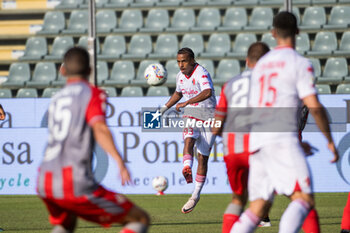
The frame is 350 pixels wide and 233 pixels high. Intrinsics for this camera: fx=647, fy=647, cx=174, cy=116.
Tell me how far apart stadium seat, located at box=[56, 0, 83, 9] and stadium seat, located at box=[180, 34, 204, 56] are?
12.7ft

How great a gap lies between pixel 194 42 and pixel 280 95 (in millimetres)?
12045

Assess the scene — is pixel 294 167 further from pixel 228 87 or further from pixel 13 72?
pixel 13 72

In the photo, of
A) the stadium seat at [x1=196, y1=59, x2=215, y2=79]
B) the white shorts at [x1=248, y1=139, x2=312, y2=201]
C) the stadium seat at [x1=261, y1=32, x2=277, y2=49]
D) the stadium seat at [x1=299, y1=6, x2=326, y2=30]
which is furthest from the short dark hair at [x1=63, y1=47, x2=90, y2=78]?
the stadium seat at [x1=299, y1=6, x2=326, y2=30]

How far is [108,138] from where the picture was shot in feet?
12.8

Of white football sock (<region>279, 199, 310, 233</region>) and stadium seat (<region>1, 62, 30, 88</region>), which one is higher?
stadium seat (<region>1, 62, 30, 88</region>)

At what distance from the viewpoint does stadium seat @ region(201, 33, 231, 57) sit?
54.1 ft

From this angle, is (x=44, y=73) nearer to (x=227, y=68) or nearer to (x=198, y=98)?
(x=227, y=68)

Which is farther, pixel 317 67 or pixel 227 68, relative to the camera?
pixel 227 68

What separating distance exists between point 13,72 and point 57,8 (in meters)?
2.77

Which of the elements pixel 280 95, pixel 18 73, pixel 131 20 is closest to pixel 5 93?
pixel 18 73

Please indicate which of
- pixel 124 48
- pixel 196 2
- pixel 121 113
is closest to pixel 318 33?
pixel 196 2

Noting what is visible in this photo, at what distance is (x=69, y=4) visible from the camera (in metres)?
18.8

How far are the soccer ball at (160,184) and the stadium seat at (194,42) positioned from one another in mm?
4921

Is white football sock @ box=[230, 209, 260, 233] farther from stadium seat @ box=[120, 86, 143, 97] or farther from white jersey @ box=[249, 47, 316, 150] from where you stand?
stadium seat @ box=[120, 86, 143, 97]
